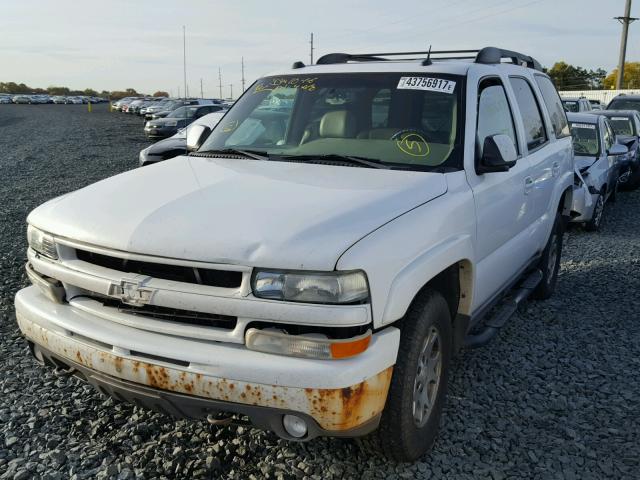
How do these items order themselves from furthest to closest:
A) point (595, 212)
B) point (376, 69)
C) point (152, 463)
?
1. point (595, 212)
2. point (376, 69)
3. point (152, 463)

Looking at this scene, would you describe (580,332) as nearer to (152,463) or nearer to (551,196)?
(551,196)

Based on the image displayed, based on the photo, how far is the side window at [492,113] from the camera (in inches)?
143

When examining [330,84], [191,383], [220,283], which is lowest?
[191,383]

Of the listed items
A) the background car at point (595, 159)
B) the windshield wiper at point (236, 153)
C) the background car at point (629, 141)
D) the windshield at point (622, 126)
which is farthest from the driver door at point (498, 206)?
the windshield at point (622, 126)

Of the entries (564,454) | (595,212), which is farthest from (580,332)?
(595,212)

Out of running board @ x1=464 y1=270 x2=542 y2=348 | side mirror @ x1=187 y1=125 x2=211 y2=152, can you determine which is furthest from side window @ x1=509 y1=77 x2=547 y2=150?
side mirror @ x1=187 y1=125 x2=211 y2=152

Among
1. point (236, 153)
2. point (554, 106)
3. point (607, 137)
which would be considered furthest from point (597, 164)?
point (236, 153)

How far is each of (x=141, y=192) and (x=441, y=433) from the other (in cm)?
198

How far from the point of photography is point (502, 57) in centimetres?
473

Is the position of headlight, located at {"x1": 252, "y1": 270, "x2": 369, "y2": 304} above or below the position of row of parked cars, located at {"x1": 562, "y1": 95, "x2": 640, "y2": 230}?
above

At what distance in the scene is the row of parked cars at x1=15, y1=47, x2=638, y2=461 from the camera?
2.33 meters

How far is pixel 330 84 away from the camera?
4.05m

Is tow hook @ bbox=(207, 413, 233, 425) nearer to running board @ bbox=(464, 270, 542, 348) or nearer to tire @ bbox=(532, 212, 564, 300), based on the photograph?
running board @ bbox=(464, 270, 542, 348)

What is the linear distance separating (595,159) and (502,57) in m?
5.09
